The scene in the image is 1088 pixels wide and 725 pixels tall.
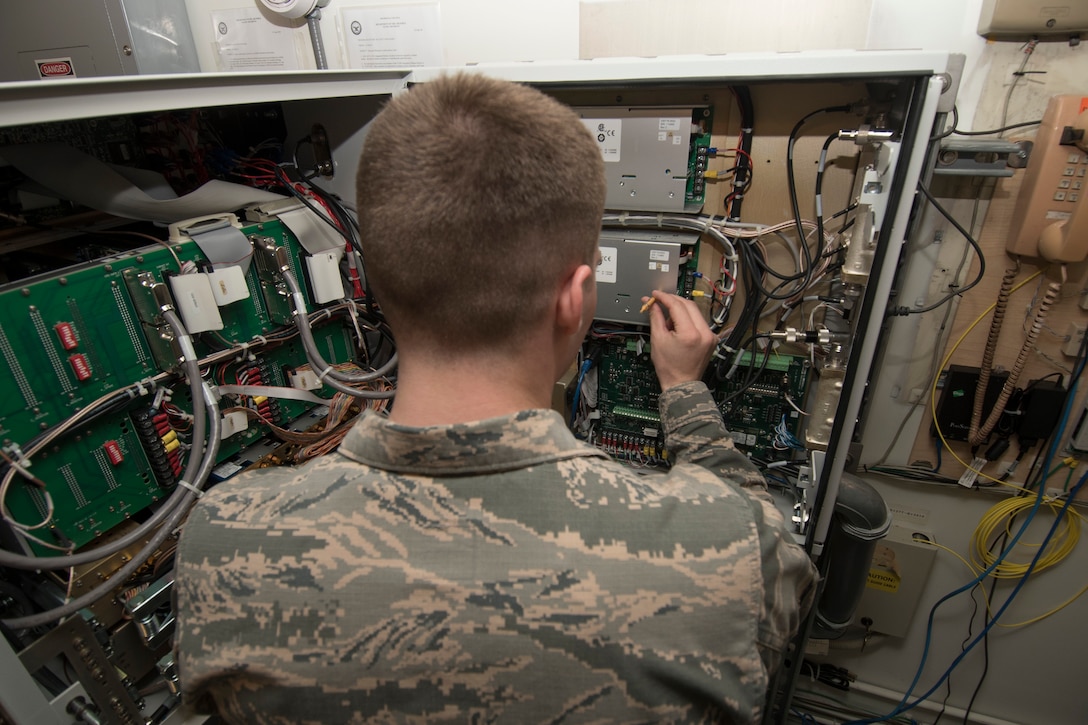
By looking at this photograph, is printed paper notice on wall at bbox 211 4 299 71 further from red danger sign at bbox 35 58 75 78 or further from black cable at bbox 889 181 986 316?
black cable at bbox 889 181 986 316

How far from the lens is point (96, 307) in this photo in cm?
104

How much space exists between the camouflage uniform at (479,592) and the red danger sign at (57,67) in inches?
Answer: 58.9

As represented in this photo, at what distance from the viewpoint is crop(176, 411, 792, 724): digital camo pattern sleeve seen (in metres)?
0.59

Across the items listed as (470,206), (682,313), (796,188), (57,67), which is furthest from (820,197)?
(57,67)

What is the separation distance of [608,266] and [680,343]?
0.27m

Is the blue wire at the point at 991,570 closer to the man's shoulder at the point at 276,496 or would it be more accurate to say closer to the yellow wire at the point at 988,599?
the yellow wire at the point at 988,599

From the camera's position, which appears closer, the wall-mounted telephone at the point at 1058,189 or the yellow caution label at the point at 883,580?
the wall-mounted telephone at the point at 1058,189

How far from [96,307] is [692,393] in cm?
114

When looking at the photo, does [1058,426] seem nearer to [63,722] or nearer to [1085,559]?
[1085,559]

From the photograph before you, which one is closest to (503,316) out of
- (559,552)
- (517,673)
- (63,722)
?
(559,552)

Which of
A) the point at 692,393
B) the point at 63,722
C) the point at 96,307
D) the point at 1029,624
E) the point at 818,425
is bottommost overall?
the point at 1029,624

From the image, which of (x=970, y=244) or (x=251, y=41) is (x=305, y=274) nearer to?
(x=251, y=41)

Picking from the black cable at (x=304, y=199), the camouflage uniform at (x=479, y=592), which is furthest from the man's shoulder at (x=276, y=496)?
the black cable at (x=304, y=199)

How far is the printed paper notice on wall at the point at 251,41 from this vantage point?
1.61 meters
